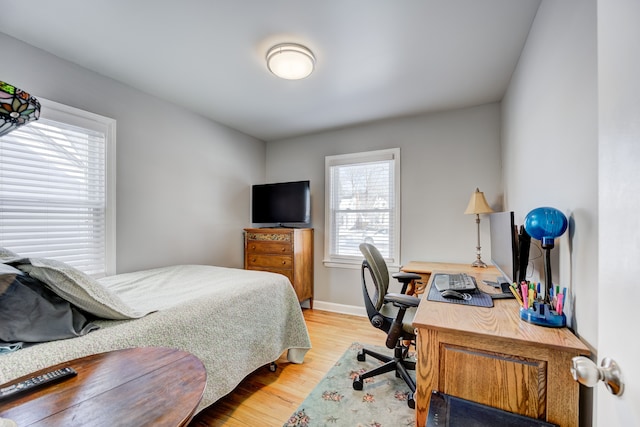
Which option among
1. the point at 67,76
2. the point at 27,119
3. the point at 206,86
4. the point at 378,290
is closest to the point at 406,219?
the point at 378,290

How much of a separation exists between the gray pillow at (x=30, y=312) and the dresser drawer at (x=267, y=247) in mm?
2209

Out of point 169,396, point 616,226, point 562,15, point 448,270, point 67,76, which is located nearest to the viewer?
point 616,226

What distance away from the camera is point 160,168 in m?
2.73

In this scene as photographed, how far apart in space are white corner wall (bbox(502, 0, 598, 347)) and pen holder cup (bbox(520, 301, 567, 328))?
49 mm

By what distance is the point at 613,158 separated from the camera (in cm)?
53

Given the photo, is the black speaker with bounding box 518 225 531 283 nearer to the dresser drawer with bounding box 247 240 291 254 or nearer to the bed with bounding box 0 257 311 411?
the bed with bounding box 0 257 311 411

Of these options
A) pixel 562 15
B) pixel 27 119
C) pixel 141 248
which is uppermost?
pixel 562 15

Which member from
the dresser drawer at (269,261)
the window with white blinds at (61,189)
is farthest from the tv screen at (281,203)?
the window with white blinds at (61,189)

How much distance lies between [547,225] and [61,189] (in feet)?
10.1

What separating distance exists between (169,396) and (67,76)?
2.56 metres

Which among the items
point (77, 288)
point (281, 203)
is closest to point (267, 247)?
point (281, 203)

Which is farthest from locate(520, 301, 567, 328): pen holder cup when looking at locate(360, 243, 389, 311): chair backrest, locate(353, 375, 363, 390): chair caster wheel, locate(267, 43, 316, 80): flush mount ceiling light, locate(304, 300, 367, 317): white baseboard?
locate(304, 300, 367, 317): white baseboard

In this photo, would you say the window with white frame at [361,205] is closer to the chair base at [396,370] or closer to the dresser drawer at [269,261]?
the dresser drawer at [269,261]

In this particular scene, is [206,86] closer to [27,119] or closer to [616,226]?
[27,119]
